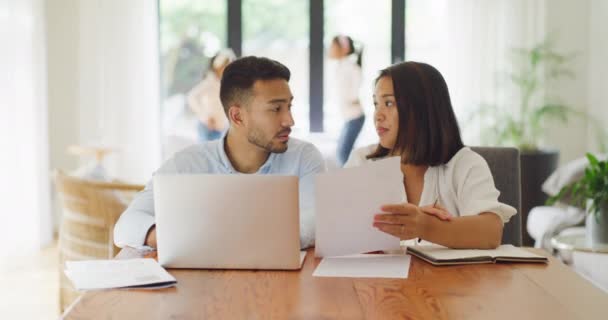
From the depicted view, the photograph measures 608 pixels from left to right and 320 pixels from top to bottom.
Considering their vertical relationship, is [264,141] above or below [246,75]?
below

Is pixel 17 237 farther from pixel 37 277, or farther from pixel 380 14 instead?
pixel 380 14

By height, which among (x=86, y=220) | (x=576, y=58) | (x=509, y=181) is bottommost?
(x=86, y=220)

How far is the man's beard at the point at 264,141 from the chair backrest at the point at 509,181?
2.02 ft

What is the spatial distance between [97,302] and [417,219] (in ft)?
2.36

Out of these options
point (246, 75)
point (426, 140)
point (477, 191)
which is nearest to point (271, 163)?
point (246, 75)

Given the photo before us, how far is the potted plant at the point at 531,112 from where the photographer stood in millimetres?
4816

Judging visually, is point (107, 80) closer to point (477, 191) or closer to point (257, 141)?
point (257, 141)

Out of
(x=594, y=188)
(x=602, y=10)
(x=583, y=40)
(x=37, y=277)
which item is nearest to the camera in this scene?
(x=594, y=188)

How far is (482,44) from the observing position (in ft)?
17.7

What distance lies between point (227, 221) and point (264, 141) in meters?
0.59

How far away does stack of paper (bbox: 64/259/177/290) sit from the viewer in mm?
1445

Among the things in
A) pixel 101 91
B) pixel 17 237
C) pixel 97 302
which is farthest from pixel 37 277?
pixel 97 302

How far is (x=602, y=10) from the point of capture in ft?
16.7

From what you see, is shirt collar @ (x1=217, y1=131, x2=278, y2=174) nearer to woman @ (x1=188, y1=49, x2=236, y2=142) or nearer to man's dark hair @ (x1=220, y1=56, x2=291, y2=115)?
man's dark hair @ (x1=220, y1=56, x2=291, y2=115)
